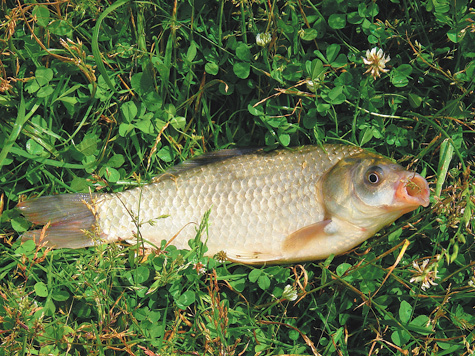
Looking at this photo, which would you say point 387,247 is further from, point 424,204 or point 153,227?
point 153,227

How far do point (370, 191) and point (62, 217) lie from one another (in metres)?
1.89

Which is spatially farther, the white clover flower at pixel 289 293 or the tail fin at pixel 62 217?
the tail fin at pixel 62 217

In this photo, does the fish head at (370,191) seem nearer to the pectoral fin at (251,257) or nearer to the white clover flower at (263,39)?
the pectoral fin at (251,257)

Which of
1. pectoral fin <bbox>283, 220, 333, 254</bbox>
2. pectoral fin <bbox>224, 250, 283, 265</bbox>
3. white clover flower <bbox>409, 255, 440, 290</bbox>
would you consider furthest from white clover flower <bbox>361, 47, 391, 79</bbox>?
pectoral fin <bbox>224, 250, 283, 265</bbox>

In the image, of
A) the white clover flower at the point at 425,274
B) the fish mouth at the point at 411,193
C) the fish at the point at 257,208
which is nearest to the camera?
the white clover flower at the point at 425,274

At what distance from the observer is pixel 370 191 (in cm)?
273

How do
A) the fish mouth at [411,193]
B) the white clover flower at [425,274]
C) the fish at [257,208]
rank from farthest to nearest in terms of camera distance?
the fish at [257,208] < the fish mouth at [411,193] < the white clover flower at [425,274]

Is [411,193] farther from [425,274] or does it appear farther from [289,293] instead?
[289,293]

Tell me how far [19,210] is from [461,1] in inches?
119

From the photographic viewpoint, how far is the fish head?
269 centimetres

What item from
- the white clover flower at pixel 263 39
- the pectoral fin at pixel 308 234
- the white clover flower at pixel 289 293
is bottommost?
the white clover flower at pixel 289 293

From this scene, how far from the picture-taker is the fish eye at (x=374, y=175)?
274cm

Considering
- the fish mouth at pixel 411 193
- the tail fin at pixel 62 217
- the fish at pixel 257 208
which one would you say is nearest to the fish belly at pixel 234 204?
the fish at pixel 257 208

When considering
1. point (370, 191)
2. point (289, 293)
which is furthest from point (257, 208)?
point (370, 191)
